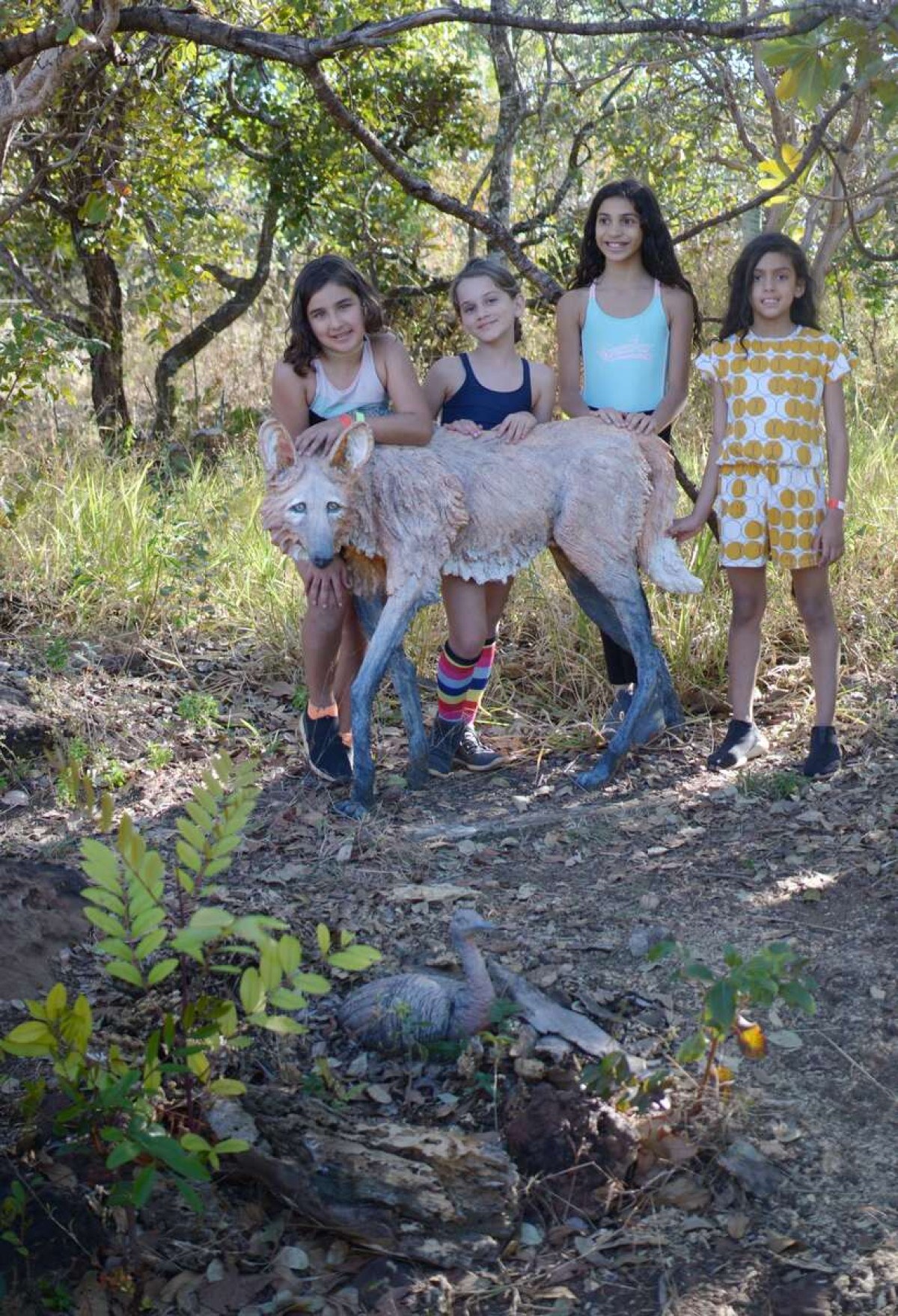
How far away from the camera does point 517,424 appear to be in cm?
434

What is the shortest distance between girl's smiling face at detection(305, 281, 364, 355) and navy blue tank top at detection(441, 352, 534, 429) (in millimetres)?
476

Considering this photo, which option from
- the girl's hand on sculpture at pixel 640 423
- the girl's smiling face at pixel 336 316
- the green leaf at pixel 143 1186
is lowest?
the green leaf at pixel 143 1186

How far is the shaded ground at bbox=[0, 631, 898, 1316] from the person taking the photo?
2.34 meters

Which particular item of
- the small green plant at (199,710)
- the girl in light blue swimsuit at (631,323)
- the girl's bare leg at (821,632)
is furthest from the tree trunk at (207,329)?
the girl's bare leg at (821,632)

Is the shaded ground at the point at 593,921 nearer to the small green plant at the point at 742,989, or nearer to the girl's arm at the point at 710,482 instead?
the small green plant at the point at 742,989

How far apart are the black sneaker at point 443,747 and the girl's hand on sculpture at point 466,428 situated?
40.1 inches

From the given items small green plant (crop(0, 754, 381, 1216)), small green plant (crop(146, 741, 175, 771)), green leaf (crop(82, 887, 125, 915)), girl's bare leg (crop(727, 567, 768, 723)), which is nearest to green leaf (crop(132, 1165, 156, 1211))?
small green plant (crop(0, 754, 381, 1216))

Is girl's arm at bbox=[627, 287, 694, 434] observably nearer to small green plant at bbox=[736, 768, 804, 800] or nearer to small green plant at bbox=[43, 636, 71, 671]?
small green plant at bbox=[736, 768, 804, 800]

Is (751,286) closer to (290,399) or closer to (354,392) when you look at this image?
(354,392)

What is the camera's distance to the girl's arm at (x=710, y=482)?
4.42m

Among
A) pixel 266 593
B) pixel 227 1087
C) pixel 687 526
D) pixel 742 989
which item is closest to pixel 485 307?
pixel 687 526

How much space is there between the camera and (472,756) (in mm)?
4680

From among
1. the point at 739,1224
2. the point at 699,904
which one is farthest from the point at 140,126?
the point at 739,1224

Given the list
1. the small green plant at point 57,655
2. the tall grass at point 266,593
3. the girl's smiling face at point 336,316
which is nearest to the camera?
the girl's smiling face at point 336,316
